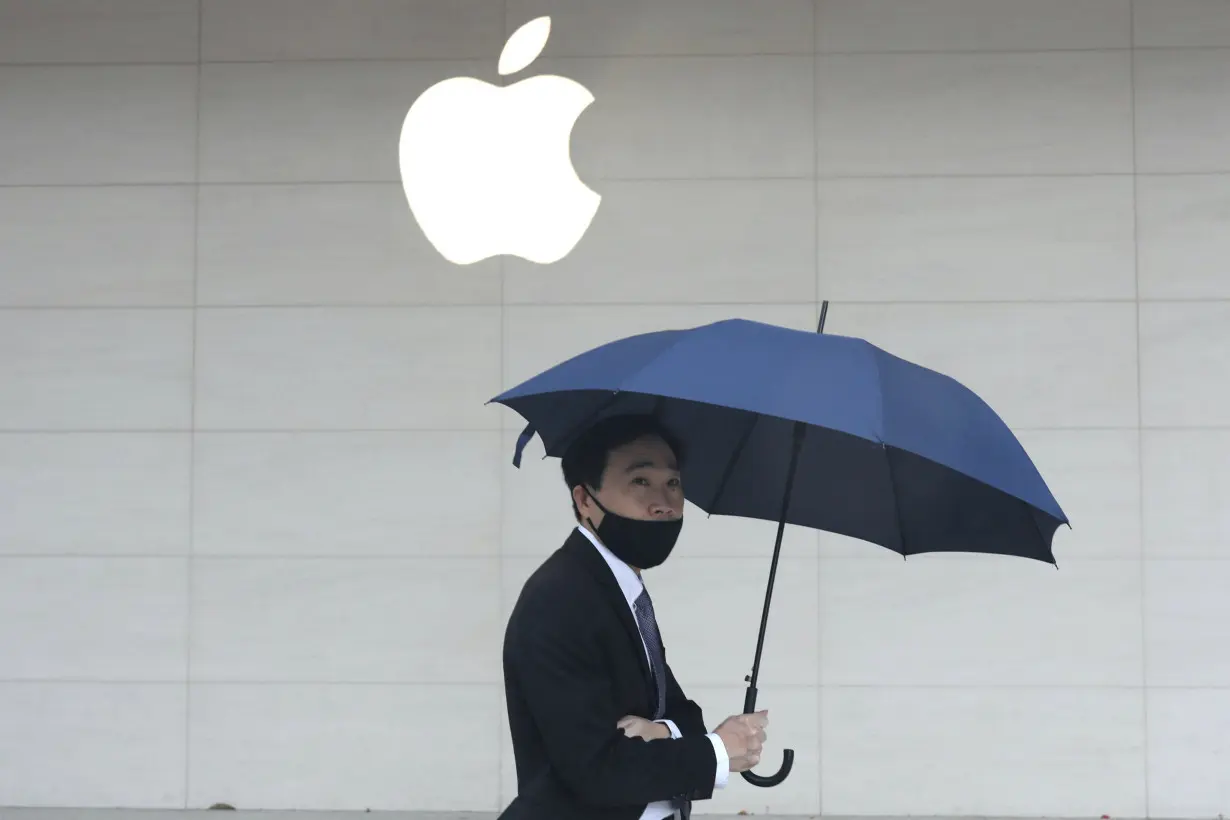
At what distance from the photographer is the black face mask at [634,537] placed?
84.3 inches

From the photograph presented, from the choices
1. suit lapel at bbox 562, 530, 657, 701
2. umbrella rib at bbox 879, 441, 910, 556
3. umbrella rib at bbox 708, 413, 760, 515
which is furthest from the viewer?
umbrella rib at bbox 708, 413, 760, 515

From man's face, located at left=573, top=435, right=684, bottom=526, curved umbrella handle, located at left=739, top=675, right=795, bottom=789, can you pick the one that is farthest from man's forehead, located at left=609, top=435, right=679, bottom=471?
curved umbrella handle, located at left=739, top=675, right=795, bottom=789

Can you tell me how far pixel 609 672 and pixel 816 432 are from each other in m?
0.74

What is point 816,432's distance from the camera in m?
2.55

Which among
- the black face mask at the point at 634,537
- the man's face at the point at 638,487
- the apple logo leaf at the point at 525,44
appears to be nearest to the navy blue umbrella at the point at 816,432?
the man's face at the point at 638,487

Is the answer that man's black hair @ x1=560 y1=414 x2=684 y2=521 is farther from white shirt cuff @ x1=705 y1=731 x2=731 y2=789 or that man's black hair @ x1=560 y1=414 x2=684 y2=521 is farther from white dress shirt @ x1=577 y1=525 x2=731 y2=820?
white shirt cuff @ x1=705 y1=731 x2=731 y2=789

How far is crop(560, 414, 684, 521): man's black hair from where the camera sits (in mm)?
2176

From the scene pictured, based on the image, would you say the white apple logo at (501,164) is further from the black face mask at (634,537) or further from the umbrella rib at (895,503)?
the black face mask at (634,537)

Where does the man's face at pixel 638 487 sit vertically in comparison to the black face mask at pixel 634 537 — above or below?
above

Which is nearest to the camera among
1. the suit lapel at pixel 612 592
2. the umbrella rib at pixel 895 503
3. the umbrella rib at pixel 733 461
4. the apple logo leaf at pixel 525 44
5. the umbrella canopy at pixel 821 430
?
the umbrella canopy at pixel 821 430

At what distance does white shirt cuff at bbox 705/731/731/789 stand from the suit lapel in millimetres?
133

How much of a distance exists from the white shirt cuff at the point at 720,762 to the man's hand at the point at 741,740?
0.05ft

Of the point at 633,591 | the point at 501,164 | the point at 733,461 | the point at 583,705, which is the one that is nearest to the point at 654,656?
the point at 633,591

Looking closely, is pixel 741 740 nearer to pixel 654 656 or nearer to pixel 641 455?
pixel 654 656
